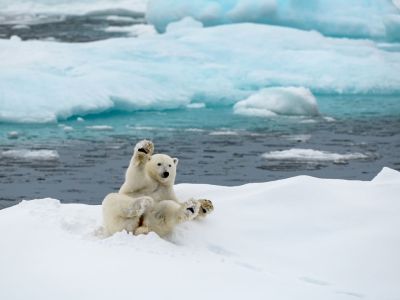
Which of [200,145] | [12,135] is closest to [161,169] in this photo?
[200,145]

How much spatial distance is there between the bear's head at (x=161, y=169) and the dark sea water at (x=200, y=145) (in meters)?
5.32

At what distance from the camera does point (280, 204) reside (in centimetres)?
621

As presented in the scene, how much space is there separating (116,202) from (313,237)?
4.07 feet

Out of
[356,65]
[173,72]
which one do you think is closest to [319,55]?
[356,65]

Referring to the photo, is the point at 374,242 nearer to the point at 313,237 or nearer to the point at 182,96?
the point at 313,237

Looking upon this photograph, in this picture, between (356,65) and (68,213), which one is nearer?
(68,213)

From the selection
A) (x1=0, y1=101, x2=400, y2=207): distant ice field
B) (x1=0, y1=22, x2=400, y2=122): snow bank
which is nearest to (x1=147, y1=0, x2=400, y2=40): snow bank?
(x1=0, y1=22, x2=400, y2=122): snow bank

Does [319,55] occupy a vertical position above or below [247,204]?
above

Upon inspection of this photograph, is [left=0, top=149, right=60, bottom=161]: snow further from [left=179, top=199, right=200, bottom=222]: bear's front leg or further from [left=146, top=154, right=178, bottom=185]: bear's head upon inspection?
[left=179, top=199, right=200, bottom=222]: bear's front leg

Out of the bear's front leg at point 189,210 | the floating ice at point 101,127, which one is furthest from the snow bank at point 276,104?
the bear's front leg at point 189,210

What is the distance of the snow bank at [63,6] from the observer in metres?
38.6

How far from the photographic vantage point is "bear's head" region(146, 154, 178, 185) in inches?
231

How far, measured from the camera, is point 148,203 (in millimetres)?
5652

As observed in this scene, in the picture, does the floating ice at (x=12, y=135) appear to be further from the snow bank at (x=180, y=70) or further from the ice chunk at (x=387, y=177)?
the ice chunk at (x=387, y=177)
